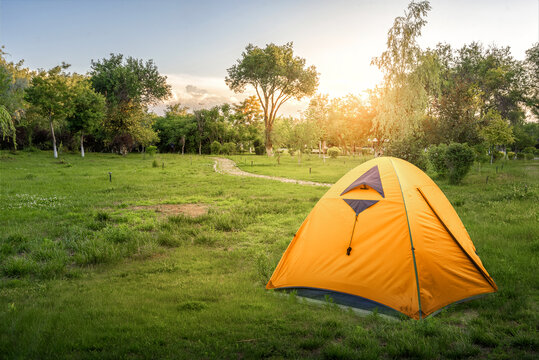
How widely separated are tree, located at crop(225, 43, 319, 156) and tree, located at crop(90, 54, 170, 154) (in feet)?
39.6

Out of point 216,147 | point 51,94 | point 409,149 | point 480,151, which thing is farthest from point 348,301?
point 216,147

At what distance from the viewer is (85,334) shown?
394cm

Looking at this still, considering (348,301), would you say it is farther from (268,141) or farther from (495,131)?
(268,141)

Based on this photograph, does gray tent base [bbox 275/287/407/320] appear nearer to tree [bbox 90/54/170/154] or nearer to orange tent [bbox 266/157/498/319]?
orange tent [bbox 266/157/498/319]

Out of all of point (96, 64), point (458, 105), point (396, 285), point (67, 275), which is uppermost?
point (96, 64)

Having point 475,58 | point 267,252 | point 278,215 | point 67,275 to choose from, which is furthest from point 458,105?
point 475,58

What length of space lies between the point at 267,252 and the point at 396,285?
10.6 ft

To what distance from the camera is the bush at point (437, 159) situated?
59.2 feet

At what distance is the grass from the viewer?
3.79 meters

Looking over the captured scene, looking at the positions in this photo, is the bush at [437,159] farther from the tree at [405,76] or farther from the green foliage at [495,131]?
the green foliage at [495,131]

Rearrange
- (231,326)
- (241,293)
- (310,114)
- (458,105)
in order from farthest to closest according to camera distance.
A: (310,114)
(458,105)
(241,293)
(231,326)

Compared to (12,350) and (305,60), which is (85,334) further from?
(305,60)

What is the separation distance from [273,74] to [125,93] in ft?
64.8

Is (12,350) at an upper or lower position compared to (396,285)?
lower
